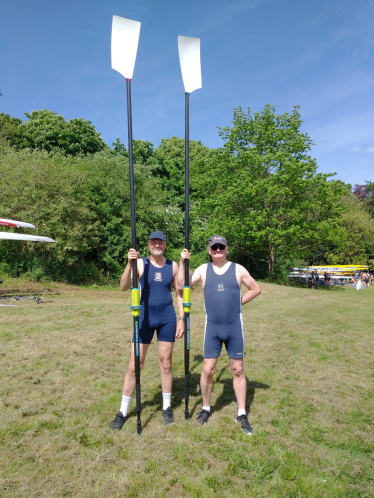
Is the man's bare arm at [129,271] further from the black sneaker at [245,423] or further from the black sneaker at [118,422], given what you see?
the black sneaker at [245,423]

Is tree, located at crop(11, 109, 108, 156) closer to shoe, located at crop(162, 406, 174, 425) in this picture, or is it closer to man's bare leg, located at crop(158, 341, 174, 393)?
man's bare leg, located at crop(158, 341, 174, 393)

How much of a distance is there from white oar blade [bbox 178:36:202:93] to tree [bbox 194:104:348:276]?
62.2ft

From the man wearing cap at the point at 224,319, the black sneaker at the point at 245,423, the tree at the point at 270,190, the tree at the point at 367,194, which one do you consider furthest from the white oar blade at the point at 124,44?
the tree at the point at 367,194

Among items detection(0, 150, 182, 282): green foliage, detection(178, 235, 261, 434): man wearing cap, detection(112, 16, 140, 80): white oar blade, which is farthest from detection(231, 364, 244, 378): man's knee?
detection(0, 150, 182, 282): green foliage

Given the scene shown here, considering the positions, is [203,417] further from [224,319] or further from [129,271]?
[129,271]

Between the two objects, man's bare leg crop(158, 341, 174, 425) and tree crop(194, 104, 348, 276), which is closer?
man's bare leg crop(158, 341, 174, 425)

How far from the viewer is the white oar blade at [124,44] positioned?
378 centimetres

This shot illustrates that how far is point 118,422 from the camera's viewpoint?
12.0ft

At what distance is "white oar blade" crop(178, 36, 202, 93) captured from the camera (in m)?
4.10

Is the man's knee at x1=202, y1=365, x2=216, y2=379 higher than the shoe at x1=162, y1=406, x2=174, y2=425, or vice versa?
the man's knee at x1=202, y1=365, x2=216, y2=379

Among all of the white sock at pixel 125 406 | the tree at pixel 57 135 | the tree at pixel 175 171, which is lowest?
the white sock at pixel 125 406

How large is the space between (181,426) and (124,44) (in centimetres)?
427

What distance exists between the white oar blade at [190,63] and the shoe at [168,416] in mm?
3756

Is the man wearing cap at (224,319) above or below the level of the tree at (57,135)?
below
